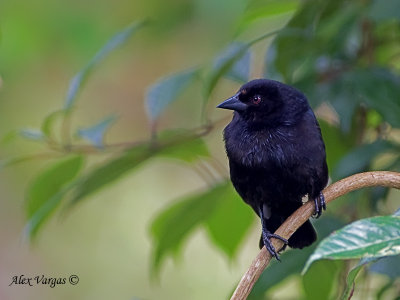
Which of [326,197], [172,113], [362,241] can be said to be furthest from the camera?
[172,113]

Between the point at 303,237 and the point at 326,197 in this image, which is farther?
the point at 303,237

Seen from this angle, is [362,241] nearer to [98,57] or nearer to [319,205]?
[319,205]

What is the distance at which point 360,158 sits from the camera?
2.98 meters

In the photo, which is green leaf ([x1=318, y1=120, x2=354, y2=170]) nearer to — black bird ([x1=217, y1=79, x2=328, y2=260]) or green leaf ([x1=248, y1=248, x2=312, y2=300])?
black bird ([x1=217, y1=79, x2=328, y2=260])

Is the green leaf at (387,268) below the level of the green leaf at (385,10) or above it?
below

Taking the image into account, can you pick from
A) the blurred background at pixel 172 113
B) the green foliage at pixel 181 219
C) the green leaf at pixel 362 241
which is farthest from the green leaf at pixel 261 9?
the green leaf at pixel 362 241

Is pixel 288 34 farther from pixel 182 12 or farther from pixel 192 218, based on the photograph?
pixel 182 12

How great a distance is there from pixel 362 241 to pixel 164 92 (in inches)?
60.3

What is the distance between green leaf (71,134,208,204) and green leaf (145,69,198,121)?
215 millimetres

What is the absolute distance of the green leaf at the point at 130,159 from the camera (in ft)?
9.88

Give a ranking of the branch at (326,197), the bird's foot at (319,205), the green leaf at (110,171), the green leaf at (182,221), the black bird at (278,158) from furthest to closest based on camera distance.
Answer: the green leaf at (182,221) → the green leaf at (110,171) → the black bird at (278,158) → the bird's foot at (319,205) → the branch at (326,197)

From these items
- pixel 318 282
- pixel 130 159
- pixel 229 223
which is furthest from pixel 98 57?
pixel 318 282

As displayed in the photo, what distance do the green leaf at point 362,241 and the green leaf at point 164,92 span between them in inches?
55.5

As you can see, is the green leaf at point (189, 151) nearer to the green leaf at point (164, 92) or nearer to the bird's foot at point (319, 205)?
the green leaf at point (164, 92)
